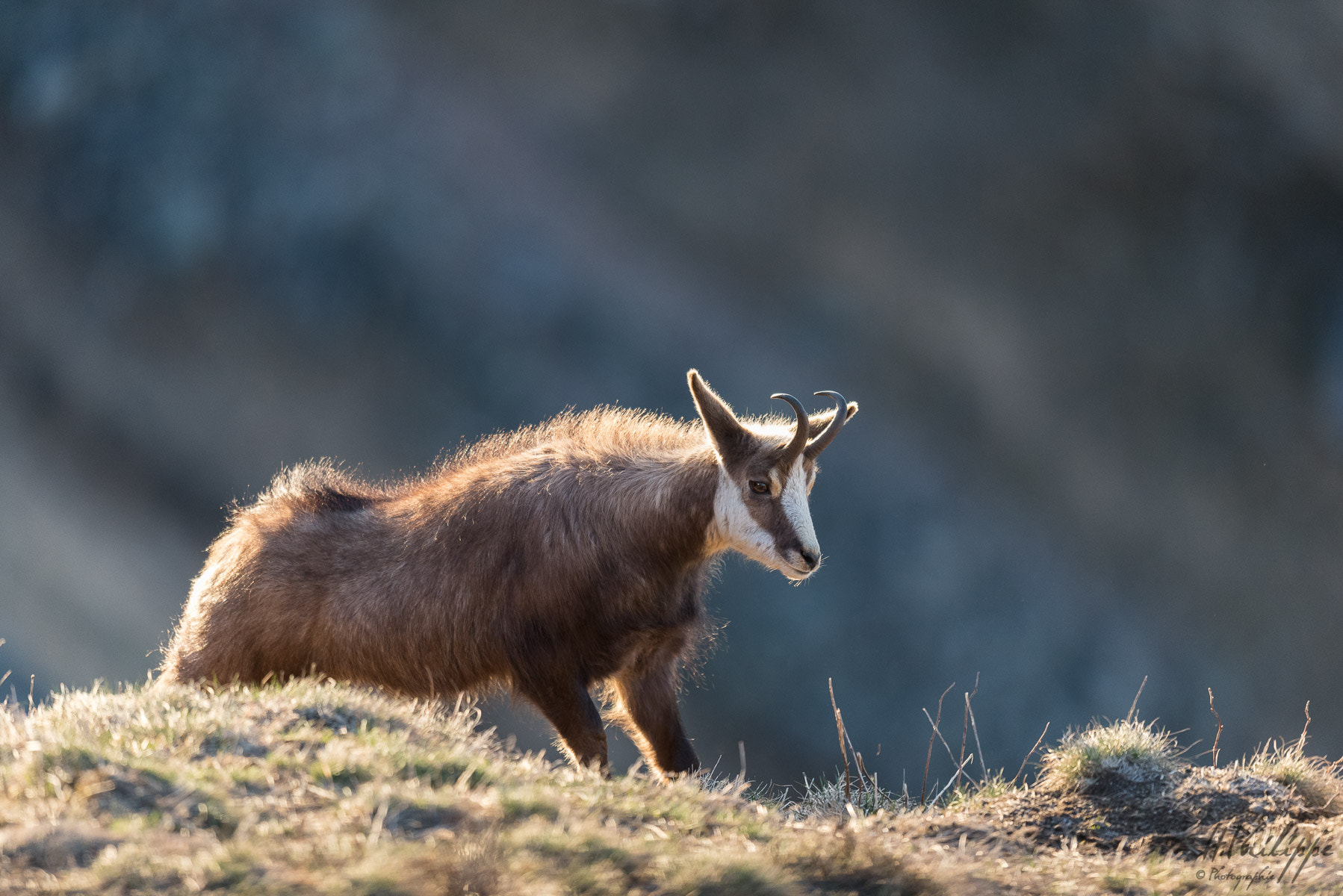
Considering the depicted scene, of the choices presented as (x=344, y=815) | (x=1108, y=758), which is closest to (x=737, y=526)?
(x=1108, y=758)

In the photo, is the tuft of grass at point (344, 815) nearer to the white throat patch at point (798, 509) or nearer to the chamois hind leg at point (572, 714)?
the chamois hind leg at point (572, 714)

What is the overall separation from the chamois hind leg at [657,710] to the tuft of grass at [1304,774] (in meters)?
3.50

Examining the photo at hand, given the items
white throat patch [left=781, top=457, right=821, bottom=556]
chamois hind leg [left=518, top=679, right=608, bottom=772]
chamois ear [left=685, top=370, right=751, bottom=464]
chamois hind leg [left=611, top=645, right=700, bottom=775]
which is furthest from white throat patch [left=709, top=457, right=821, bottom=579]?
chamois hind leg [left=518, top=679, right=608, bottom=772]

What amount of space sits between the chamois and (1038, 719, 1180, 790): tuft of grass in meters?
1.84

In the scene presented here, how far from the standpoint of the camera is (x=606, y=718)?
7.48 metres

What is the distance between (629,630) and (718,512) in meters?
0.93

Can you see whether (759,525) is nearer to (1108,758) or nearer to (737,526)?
(737,526)

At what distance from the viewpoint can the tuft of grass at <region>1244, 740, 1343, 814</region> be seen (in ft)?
20.9

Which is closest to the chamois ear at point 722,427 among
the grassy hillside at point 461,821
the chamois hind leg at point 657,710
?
the chamois hind leg at point 657,710

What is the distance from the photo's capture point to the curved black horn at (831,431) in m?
7.03

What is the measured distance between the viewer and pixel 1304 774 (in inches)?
256

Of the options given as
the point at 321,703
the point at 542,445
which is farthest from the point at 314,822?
the point at 542,445

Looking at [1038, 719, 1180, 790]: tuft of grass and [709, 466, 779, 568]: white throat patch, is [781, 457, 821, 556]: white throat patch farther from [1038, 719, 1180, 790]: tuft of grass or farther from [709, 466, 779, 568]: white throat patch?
[1038, 719, 1180, 790]: tuft of grass

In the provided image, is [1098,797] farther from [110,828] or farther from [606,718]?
[110,828]
